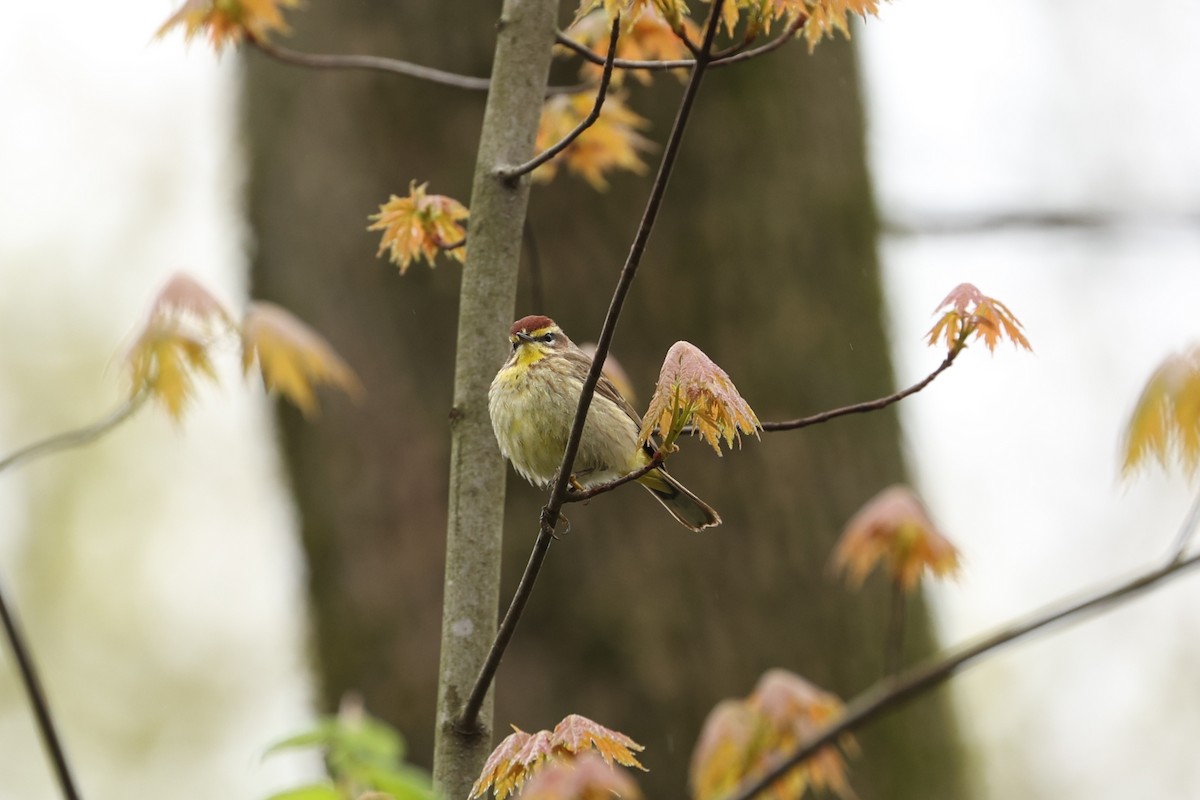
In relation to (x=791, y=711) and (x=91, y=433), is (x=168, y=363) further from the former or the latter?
(x=791, y=711)

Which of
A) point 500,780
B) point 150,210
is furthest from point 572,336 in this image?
point 150,210

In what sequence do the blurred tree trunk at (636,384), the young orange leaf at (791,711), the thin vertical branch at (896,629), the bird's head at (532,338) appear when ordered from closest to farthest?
the thin vertical branch at (896,629)
the young orange leaf at (791,711)
the bird's head at (532,338)
the blurred tree trunk at (636,384)

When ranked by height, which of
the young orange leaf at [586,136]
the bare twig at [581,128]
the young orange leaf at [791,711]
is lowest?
the young orange leaf at [791,711]

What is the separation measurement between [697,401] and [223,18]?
2.04 meters

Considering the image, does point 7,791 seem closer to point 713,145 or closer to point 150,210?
point 150,210

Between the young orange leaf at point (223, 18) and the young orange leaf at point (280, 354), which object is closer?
the young orange leaf at point (280, 354)

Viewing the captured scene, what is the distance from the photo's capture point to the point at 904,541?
3.28 metres

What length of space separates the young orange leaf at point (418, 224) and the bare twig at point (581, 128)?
0.25 m

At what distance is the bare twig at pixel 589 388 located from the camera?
1.74 m

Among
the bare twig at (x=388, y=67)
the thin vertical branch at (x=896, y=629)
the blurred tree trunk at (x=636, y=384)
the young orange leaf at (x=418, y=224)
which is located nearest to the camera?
the thin vertical branch at (x=896, y=629)

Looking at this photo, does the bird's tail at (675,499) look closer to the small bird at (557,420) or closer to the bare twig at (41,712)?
the small bird at (557,420)

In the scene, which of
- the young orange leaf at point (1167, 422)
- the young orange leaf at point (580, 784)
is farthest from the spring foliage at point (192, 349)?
the young orange leaf at point (1167, 422)

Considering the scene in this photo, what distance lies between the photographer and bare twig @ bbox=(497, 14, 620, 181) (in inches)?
76.2

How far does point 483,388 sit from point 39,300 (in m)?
13.4
